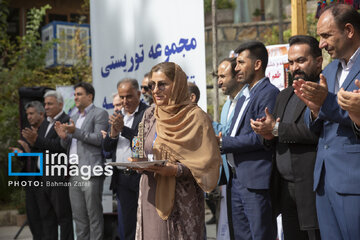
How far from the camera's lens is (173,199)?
145 inches

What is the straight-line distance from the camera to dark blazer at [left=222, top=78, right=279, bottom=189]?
4230mm

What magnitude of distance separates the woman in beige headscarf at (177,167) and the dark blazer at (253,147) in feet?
1.79

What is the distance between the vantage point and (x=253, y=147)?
14.0 feet

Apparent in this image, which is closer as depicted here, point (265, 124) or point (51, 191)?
point (265, 124)

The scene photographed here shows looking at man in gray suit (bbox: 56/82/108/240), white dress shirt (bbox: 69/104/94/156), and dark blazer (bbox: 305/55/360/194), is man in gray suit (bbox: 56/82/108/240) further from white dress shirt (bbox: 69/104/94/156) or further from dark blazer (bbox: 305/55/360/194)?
dark blazer (bbox: 305/55/360/194)

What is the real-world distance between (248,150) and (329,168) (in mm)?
1225

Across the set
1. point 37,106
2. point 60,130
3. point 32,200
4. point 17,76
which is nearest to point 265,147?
point 60,130

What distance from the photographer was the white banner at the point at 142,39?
6.15 meters

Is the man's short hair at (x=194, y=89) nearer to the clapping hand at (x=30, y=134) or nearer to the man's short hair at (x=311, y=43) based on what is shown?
the man's short hair at (x=311, y=43)

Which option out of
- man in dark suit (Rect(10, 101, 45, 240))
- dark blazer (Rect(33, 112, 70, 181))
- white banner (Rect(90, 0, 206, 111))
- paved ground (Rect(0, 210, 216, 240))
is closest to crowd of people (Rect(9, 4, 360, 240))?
white banner (Rect(90, 0, 206, 111))

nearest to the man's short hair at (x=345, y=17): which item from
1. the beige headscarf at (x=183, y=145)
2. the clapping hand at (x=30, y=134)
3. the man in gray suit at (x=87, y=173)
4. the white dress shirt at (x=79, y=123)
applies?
the beige headscarf at (x=183, y=145)

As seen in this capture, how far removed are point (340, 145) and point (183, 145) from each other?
1134 mm

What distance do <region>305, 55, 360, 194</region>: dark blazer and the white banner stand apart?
2799 millimetres

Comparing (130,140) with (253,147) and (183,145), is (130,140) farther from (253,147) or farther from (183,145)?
(183,145)
